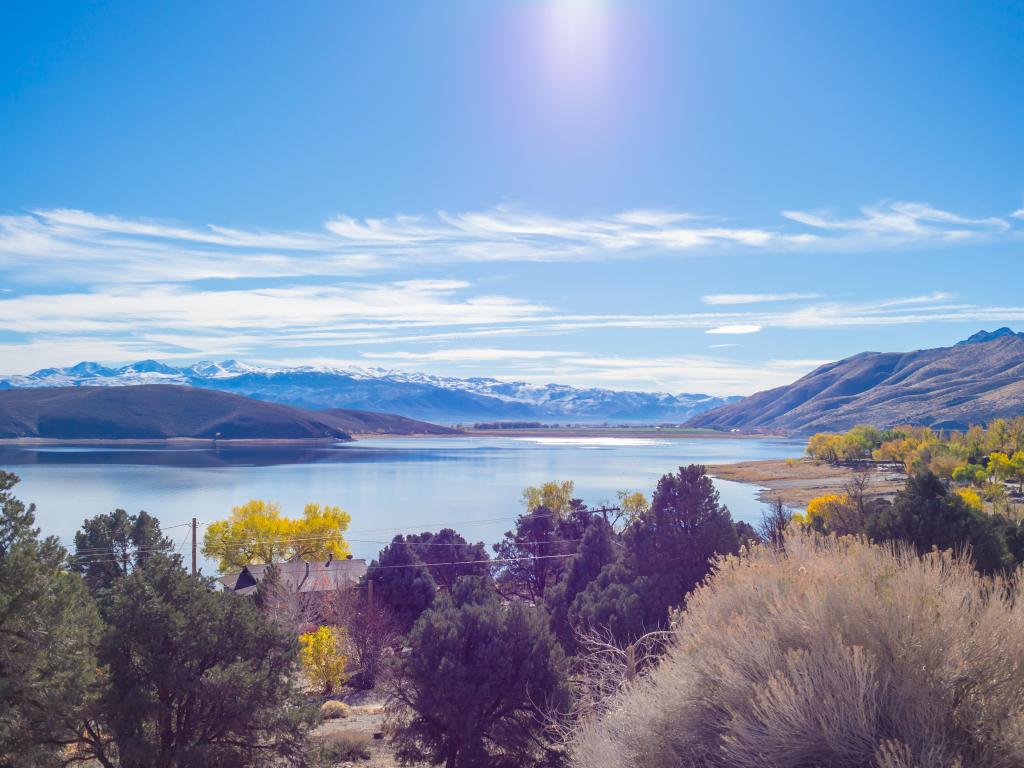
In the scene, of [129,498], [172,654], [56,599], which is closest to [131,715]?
[172,654]

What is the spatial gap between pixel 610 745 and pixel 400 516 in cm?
5100

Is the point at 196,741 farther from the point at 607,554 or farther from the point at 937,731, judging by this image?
the point at 607,554

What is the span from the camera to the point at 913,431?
93188 mm

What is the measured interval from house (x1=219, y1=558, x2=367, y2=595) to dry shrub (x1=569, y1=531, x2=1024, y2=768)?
2728cm

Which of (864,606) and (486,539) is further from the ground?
(864,606)

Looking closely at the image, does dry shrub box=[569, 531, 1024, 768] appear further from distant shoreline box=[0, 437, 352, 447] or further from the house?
distant shoreline box=[0, 437, 352, 447]

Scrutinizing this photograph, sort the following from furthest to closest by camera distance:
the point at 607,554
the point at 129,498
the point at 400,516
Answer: the point at 129,498
the point at 400,516
the point at 607,554

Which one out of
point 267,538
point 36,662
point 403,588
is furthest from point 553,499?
point 36,662

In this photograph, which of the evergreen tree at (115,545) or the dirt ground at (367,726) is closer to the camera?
the dirt ground at (367,726)

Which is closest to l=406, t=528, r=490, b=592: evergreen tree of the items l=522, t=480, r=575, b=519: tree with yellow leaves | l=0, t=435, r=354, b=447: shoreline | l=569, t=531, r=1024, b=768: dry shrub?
l=522, t=480, r=575, b=519: tree with yellow leaves

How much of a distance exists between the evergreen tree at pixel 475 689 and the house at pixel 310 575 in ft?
62.0

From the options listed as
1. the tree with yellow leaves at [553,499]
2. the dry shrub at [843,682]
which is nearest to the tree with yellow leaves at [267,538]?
the tree with yellow leaves at [553,499]

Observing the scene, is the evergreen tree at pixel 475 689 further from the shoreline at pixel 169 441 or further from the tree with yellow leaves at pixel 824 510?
the shoreline at pixel 169 441

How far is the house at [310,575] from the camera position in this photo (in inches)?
1313
